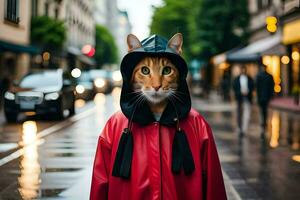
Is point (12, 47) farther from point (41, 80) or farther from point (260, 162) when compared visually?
point (260, 162)

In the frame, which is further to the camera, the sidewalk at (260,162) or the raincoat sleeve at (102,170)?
the sidewalk at (260,162)

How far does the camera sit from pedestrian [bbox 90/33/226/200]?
2836 mm

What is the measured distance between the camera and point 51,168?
8.19 metres

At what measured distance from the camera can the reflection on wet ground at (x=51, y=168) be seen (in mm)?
6473

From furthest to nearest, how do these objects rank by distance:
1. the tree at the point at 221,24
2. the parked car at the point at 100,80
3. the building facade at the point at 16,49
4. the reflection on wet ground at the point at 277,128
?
1. the parked car at the point at 100,80
2. the tree at the point at 221,24
3. the building facade at the point at 16,49
4. the reflection on wet ground at the point at 277,128

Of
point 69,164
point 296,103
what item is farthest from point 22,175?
point 296,103

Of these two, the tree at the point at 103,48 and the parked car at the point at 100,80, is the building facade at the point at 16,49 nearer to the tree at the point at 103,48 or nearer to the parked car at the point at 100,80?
the parked car at the point at 100,80

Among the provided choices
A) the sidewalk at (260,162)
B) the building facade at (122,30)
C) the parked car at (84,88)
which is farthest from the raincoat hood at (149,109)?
the building facade at (122,30)

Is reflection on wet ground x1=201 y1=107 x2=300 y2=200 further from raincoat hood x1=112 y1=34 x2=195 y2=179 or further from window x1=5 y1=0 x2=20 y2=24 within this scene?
window x1=5 y1=0 x2=20 y2=24

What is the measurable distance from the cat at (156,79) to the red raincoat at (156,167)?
7.3 inches

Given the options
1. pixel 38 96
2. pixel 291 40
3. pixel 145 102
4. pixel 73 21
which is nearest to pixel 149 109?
pixel 145 102

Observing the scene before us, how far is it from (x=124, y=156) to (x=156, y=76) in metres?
0.50

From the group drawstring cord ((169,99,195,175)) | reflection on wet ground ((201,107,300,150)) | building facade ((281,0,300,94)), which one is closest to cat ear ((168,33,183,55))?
drawstring cord ((169,99,195,175))

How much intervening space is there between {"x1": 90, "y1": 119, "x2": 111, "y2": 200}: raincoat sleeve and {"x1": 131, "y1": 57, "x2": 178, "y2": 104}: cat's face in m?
0.36
